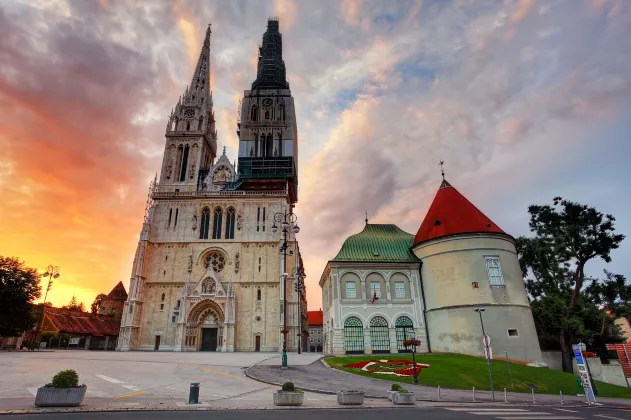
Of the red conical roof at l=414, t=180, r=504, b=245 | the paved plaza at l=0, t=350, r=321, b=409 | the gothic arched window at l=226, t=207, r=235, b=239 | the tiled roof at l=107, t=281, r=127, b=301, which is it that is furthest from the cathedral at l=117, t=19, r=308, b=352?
the tiled roof at l=107, t=281, r=127, b=301

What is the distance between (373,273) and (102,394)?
29.9 meters

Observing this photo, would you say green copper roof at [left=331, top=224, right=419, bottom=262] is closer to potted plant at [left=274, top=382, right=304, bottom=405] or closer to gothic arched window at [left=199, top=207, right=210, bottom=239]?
gothic arched window at [left=199, top=207, right=210, bottom=239]

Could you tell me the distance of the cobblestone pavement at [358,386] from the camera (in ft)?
53.6

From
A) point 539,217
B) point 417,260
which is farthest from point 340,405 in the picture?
point 539,217

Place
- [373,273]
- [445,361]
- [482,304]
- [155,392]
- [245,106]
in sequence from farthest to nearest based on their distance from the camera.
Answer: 1. [245,106]
2. [373,273]
3. [482,304]
4. [445,361]
5. [155,392]

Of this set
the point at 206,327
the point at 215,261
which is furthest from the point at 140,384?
the point at 215,261

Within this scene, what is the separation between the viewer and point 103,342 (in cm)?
6031

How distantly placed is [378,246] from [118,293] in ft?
208

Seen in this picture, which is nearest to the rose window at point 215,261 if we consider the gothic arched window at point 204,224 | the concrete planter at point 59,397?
the gothic arched window at point 204,224

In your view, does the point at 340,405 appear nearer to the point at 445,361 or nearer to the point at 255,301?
the point at 445,361

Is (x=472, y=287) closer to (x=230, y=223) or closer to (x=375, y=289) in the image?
(x=375, y=289)

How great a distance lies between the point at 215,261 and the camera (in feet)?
162

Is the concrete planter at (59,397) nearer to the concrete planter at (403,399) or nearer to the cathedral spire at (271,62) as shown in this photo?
the concrete planter at (403,399)

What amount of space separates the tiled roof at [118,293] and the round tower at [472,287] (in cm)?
6712
